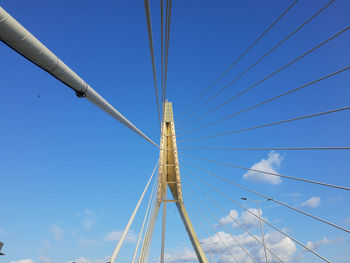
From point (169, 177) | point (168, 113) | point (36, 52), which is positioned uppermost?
point (168, 113)

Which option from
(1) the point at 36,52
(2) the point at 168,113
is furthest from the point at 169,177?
(1) the point at 36,52

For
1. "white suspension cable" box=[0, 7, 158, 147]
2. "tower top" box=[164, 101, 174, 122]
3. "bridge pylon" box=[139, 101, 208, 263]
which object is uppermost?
"tower top" box=[164, 101, 174, 122]

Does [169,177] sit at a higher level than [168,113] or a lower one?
lower

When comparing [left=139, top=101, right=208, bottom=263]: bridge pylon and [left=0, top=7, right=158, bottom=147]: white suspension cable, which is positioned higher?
[left=0, top=7, right=158, bottom=147]: white suspension cable

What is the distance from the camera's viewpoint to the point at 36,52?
8.98 ft

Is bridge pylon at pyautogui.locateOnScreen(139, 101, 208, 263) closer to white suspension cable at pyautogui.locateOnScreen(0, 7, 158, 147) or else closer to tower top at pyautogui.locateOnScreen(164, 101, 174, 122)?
tower top at pyautogui.locateOnScreen(164, 101, 174, 122)

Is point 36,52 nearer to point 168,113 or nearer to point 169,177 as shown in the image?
point 169,177

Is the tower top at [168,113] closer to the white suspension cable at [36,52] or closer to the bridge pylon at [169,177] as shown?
the bridge pylon at [169,177]

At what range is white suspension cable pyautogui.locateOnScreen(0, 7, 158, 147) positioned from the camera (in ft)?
7.91

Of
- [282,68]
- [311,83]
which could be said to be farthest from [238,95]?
[311,83]

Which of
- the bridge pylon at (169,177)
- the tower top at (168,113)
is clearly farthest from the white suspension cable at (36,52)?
the tower top at (168,113)

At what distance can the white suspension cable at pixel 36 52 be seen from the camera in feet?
7.91

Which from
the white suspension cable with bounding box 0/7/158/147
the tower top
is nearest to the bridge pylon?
the tower top

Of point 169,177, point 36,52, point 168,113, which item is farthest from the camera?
point 168,113
